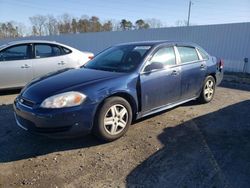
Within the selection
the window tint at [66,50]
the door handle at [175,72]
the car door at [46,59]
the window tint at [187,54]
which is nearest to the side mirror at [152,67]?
the door handle at [175,72]

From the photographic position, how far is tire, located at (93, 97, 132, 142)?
4.03m

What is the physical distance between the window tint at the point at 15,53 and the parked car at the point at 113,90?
283 centimetres

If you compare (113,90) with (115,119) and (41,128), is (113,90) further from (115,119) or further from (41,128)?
(41,128)

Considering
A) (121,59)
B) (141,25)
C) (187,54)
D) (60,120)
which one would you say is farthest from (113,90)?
(141,25)

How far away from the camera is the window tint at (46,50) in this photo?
7.52 metres

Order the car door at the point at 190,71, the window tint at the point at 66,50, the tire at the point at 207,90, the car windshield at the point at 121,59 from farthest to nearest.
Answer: the window tint at the point at 66,50 < the tire at the point at 207,90 < the car door at the point at 190,71 < the car windshield at the point at 121,59

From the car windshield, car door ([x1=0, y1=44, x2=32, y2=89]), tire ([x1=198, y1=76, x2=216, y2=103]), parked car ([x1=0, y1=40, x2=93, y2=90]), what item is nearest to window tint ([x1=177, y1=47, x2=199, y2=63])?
tire ([x1=198, y1=76, x2=216, y2=103])

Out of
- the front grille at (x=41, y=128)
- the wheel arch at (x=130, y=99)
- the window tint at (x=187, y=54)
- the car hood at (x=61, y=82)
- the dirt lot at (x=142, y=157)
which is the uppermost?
the window tint at (x=187, y=54)

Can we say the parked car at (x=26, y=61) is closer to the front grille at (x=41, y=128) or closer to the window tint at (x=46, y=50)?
the window tint at (x=46, y=50)

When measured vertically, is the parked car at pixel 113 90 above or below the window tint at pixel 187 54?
below

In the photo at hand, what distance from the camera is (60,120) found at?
3.72 meters

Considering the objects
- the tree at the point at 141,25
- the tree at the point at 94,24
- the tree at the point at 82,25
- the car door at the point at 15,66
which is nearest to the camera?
the car door at the point at 15,66

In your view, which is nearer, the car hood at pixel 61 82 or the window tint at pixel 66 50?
the car hood at pixel 61 82

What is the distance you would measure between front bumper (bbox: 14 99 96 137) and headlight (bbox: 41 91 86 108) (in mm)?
62
